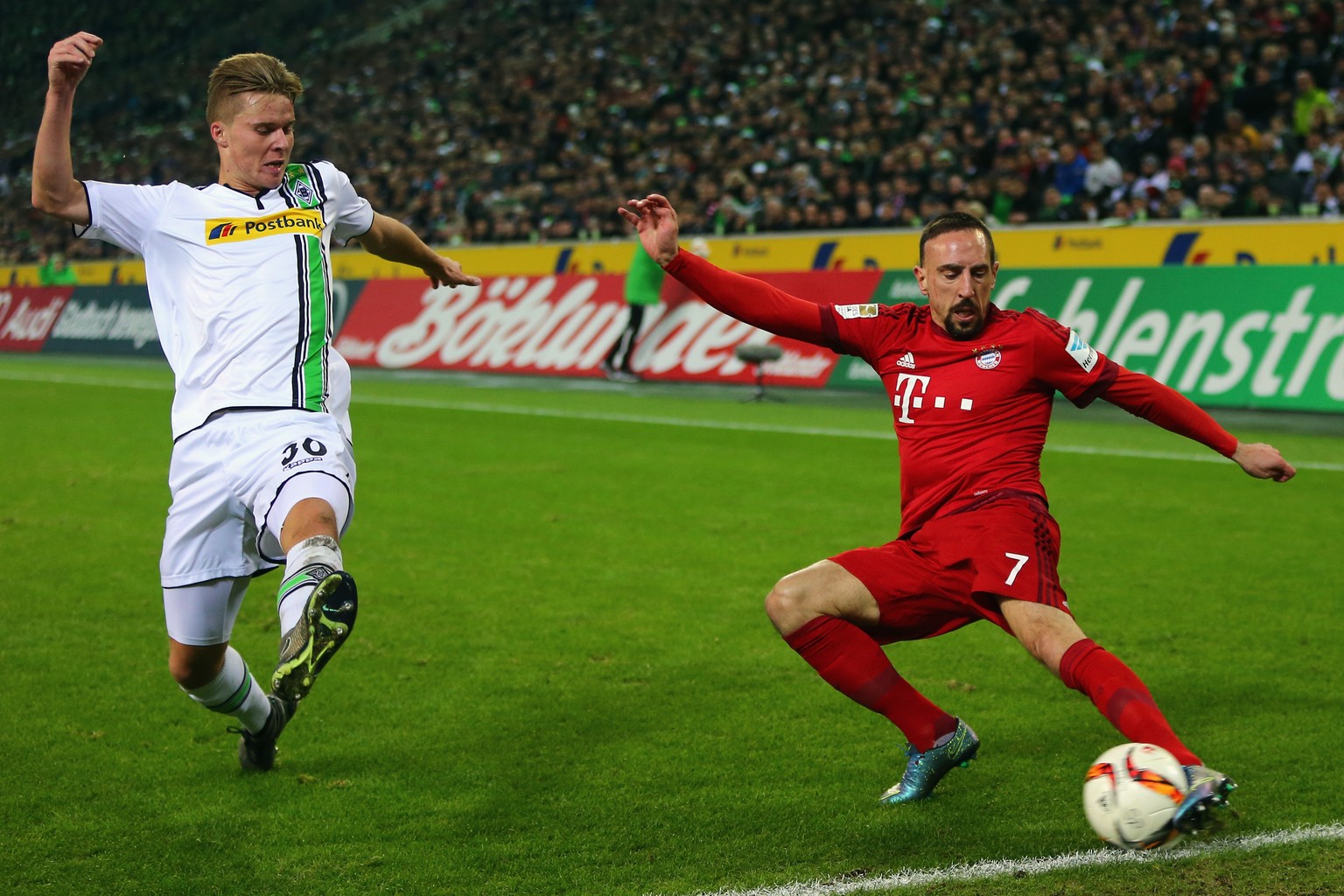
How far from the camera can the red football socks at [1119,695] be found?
3.25 m

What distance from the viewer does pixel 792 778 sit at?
4371 mm

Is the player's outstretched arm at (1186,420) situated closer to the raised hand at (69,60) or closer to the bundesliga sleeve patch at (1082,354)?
the bundesliga sleeve patch at (1082,354)

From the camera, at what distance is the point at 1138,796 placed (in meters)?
3.08

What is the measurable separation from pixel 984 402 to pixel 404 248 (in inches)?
77.9

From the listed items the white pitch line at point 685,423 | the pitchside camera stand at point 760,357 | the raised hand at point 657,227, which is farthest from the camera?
the pitchside camera stand at point 760,357

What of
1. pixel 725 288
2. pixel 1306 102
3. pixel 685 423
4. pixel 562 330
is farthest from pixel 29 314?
pixel 725 288

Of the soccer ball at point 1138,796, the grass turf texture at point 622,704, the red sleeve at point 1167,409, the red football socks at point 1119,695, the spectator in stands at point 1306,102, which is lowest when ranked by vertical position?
the grass turf texture at point 622,704

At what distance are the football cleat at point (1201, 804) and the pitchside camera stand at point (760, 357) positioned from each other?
1358cm

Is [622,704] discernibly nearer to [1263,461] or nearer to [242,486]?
[242,486]

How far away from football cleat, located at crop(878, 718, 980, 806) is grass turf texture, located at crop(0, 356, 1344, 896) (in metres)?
0.06

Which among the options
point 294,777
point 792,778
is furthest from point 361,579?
point 792,778

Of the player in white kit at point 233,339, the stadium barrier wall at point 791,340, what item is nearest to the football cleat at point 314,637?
the player in white kit at point 233,339

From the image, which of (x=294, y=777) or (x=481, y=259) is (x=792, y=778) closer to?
(x=294, y=777)

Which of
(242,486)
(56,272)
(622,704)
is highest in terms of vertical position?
(242,486)
